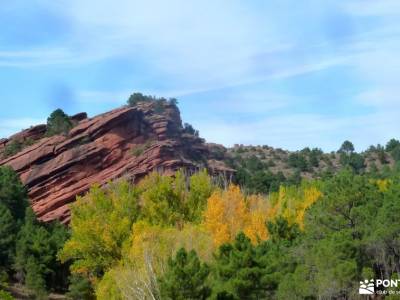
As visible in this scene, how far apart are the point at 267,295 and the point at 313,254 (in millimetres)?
2937

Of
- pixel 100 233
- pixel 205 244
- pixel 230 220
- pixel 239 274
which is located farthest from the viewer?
pixel 230 220

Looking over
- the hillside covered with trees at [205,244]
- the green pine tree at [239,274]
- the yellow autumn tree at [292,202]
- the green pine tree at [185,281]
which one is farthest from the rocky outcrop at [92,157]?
the green pine tree at [185,281]

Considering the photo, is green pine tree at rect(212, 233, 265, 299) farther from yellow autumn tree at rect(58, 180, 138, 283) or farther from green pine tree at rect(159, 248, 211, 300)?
yellow autumn tree at rect(58, 180, 138, 283)

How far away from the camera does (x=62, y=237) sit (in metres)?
55.2

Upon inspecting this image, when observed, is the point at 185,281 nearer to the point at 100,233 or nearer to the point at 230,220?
the point at 230,220

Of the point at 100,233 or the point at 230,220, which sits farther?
the point at 230,220

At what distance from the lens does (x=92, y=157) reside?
73.3 meters

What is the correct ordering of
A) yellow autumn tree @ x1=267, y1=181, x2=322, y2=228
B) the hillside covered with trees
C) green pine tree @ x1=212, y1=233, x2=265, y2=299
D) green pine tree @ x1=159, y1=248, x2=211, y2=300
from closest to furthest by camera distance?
green pine tree @ x1=159, y1=248, x2=211, y2=300 → green pine tree @ x1=212, y1=233, x2=265, y2=299 → the hillside covered with trees → yellow autumn tree @ x1=267, y1=181, x2=322, y2=228

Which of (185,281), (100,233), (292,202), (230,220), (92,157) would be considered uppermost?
(92,157)

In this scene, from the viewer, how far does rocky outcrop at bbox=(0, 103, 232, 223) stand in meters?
71.7

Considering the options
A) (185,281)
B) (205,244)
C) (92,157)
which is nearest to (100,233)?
(205,244)

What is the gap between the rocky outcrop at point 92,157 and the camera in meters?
71.7

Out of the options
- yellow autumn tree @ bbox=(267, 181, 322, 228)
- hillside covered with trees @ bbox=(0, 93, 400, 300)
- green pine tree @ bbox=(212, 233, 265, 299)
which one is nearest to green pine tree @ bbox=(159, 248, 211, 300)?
hillside covered with trees @ bbox=(0, 93, 400, 300)

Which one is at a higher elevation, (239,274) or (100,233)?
(100,233)
